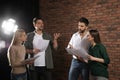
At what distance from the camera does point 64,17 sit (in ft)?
19.4

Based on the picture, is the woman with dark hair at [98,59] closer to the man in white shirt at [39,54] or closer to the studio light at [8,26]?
the man in white shirt at [39,54]

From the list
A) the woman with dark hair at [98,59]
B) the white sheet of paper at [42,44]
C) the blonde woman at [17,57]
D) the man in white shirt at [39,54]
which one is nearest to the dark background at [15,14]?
the man in white shirt at [39,54]

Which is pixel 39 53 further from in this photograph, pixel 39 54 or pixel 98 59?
pixel 98 59

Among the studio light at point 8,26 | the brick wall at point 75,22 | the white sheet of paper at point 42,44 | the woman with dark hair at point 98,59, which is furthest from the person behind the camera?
the studio light at point 8,26

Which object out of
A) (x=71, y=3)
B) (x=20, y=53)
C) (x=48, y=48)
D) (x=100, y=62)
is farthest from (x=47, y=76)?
(x=71, y=3)

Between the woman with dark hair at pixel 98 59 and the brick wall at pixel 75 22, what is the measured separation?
1.28 meters

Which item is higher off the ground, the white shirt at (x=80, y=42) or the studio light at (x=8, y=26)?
the studio light at (x=8, y=26)

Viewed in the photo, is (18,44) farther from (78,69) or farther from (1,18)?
(1,18)

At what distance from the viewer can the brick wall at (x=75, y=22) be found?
494 centimetres

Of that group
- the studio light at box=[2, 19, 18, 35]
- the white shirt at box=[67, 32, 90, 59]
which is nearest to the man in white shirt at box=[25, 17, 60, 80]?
the white shirt at box=[67, 32, 90, 59]

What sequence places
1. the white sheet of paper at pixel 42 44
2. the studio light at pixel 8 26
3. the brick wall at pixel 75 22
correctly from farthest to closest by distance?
the studio light at pixel 8 26, the brick wall at pixel 75 22, the white sheet of paper at pixel 42 44

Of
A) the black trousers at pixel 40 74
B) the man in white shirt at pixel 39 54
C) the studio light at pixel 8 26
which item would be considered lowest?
the black trousers at pixel 40 74

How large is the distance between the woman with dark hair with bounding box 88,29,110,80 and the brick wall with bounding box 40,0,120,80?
128 centimetres

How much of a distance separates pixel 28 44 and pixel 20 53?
0.64 meters
